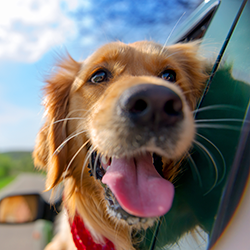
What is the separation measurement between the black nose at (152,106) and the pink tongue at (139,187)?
0.46 meters

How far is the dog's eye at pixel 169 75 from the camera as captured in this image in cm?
219

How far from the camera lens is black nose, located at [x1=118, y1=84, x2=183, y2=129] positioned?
3.82 ft

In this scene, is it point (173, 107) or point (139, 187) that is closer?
point (173, 107)

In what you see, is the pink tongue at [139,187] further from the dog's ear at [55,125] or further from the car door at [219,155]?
the dog's ear at [55,125]

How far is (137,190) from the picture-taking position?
1458mm

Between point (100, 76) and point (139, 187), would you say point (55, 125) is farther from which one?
point (139, 187)

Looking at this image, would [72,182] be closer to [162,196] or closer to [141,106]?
[162,196]

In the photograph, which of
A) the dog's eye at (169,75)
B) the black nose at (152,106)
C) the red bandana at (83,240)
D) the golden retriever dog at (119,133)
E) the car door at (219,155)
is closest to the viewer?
the car door at (219,155)

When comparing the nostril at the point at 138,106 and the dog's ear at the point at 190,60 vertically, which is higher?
the dog's ear at the point at 190,60

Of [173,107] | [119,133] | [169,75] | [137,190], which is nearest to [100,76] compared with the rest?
[169,75]

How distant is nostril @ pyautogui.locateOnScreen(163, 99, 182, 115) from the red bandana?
4.94 ft

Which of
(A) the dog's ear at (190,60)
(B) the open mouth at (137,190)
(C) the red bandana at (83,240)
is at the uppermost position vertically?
(A) the dog's ear at (190,60)

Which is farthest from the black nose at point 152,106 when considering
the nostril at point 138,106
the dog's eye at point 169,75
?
the dog's eye at point 169,75

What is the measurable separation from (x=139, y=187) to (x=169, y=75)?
1267mm
